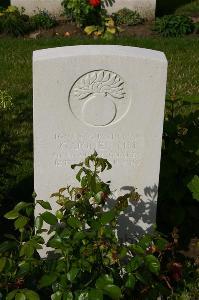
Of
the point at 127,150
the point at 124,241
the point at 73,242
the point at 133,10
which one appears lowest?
the point at 124,241

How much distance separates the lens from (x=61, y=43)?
8.74 metres

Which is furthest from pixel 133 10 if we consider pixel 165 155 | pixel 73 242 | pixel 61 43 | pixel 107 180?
pixel 73 242

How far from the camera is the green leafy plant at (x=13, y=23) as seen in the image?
911 centimetres

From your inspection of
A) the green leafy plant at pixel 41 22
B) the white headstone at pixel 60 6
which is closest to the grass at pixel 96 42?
the green leafy plant at pixel 41 22

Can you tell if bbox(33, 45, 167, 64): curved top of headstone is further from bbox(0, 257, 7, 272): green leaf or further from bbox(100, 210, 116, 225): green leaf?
bbox(0, 257, 7, 272): green leaf

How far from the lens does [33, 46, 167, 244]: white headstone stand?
351cm

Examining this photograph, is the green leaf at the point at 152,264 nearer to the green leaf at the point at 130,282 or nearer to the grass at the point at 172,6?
the green leaf at the point at 130,282

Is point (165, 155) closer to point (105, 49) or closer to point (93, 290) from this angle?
point (105, 49)

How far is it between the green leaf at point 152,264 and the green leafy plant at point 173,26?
6419 mm

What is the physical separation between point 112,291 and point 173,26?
269 inches

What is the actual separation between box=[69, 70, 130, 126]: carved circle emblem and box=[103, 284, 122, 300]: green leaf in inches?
41.7

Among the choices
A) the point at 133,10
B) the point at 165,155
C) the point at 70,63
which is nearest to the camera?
the point at 70,63

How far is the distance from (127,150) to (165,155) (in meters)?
0.75

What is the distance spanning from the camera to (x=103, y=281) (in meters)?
3.06
